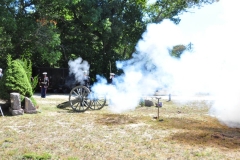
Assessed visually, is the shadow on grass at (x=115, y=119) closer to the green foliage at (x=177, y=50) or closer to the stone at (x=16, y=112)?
the stone at (x=16, y=112)

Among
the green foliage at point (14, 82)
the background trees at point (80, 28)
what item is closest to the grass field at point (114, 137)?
the green foliage at point (14, 82)

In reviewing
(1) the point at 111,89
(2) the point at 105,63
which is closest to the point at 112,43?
(2) the point at 105,63

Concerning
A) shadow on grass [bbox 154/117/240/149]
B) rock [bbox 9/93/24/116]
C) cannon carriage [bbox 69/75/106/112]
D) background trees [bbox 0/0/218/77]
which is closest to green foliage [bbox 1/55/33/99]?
rock [bbox 9/93/24/116]

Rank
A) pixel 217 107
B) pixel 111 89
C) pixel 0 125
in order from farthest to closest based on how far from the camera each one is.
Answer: pixel 111 89 < pixel 217 107 < pixel 0 125

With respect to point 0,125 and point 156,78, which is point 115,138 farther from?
point 156,78

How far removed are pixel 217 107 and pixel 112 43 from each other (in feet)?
46.2

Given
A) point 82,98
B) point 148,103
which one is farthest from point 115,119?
point 148,103

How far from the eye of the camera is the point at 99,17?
22.7 m

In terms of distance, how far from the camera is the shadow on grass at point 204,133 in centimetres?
761

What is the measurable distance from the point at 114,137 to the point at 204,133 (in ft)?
8.62

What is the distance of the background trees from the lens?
20.1 meters

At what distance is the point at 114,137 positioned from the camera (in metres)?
8.06

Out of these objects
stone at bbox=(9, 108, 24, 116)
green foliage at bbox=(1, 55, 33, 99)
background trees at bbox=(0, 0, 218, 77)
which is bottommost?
stone at bbox=(9, 108, 24, 116)

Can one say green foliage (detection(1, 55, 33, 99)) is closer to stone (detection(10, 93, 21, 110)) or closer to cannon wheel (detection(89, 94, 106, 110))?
stone (detection(10, 93, 21, 110))
